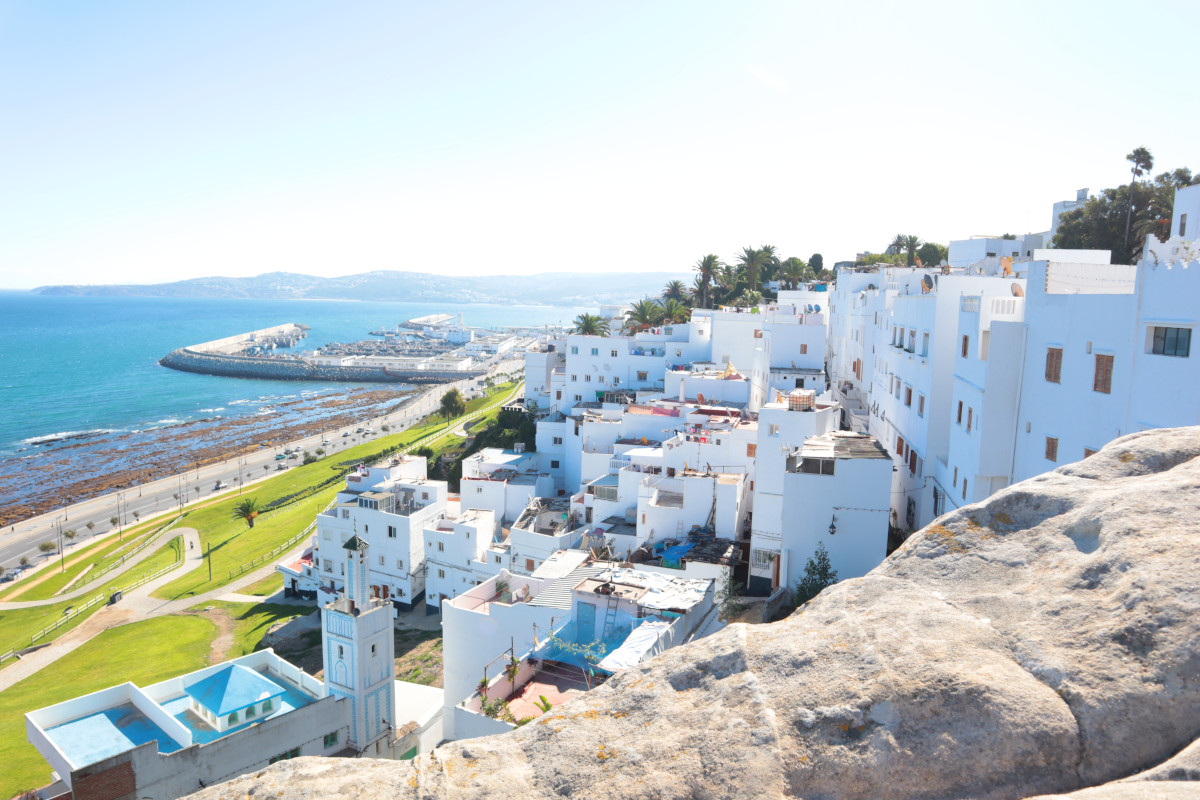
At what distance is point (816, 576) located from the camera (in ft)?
82.4

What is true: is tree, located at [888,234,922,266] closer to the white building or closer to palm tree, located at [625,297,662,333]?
palm tree, located at [625,297,662,333]

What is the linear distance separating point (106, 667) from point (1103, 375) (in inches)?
1924

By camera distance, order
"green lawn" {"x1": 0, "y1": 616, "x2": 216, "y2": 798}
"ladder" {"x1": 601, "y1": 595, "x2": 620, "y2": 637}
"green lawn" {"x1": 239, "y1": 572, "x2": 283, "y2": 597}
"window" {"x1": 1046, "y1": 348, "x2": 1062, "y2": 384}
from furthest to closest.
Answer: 1. "green lawn" {"x1": 239, "y1": 572, "x2": 283, "y2": 597}
2. "green lawn" {"x1": 0, "y1": 616, "x2": 216, "y2": 798}
3. "ladder" {"x1": 601, "y1": 595, "x2": 620, "y2": 637}
4. "window" {"x1": 1046, "y1": 348, "x2": 1062, "y2": 384}

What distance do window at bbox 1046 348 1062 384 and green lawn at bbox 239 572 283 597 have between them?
49.6 m

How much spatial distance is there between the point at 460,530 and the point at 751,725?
137 ft

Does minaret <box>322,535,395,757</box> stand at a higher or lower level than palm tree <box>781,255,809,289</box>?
lower

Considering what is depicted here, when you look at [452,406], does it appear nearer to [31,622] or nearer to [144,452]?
[144,452]

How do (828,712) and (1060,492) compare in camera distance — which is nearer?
(828,712)

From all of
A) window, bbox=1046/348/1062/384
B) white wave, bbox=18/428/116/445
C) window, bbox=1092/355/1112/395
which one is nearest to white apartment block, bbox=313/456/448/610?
window, bbox=1046/348/1062/384

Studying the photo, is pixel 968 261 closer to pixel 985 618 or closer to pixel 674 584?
pixel 674 584

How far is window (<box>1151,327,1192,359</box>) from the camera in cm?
1627

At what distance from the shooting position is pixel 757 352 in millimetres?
57219

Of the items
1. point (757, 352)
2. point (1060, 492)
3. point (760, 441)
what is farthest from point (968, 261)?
point (1060, 492)

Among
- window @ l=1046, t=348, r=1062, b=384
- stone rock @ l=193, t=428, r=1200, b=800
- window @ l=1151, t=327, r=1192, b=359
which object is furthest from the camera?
window @ l=1046, t=348, r=1062, b=384
